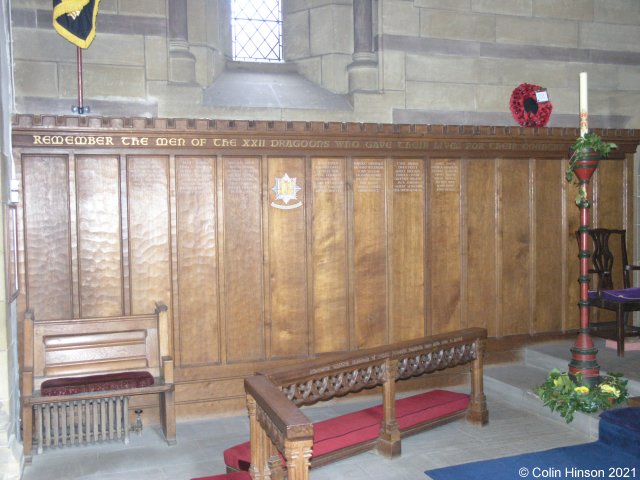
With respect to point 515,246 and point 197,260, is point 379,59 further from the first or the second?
point 197,260

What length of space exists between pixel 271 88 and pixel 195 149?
1.59 m

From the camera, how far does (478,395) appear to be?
207 inches

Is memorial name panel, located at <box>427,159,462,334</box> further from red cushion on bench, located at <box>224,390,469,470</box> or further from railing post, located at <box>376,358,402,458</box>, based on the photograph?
railing post, located at <box>376,358,402,458</box>

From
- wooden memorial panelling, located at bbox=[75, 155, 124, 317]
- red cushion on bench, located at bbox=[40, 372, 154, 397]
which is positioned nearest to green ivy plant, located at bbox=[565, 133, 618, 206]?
red cushion on bench, located at bbox=[40, 372, 154, 397]

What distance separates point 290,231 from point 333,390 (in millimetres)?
2063

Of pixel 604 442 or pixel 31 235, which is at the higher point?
pixel 31 235

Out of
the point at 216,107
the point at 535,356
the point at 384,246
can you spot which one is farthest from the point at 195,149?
the point at 535,356

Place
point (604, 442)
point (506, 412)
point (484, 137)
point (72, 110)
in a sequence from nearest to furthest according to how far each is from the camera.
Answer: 1. point (604, 442)
2. point (506, 412)
3. point (72, 110)
4. point (484, 137)

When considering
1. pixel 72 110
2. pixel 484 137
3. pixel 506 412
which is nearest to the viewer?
pixel 506 412

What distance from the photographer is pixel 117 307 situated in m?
5.66

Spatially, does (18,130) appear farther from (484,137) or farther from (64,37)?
(484,137)

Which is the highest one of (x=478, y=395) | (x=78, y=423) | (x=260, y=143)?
(x=260, y=143)

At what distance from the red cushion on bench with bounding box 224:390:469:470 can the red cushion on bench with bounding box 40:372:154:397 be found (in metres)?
0.99

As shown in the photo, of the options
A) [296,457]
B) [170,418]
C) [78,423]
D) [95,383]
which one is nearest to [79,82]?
[95,383]
